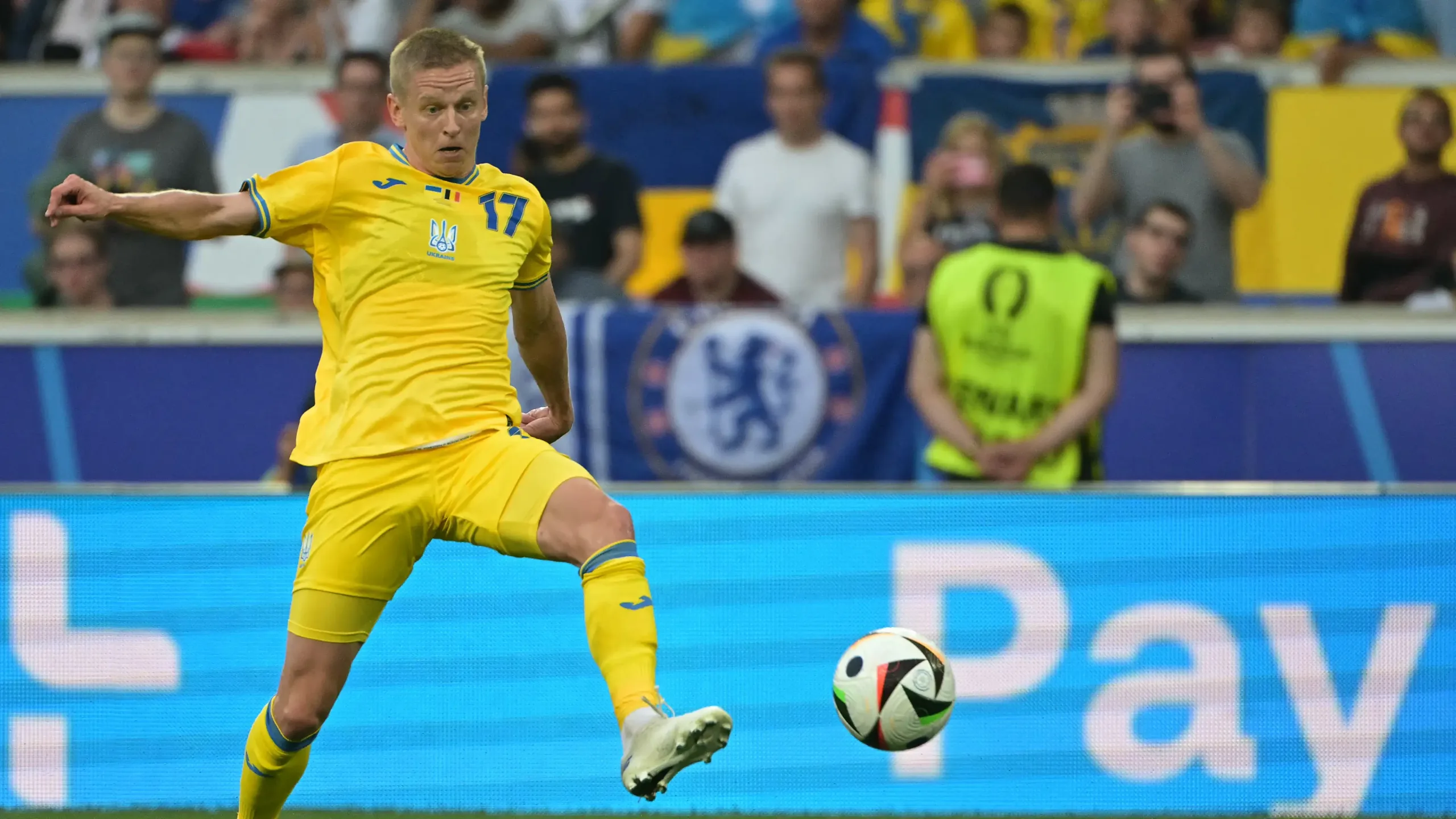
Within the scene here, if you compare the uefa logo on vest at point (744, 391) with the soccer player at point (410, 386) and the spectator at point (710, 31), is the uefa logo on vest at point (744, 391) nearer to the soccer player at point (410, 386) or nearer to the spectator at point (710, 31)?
the spectator at point (710, 31)

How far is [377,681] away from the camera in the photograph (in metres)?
7.02

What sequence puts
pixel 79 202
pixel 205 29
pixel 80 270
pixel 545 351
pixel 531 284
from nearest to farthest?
1. pixel 79 202
2. pixel 531 284
3. pixel 545 351
4. pixel 80 270
5. pixel 205 29

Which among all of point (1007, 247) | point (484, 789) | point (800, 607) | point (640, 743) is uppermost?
point (1007, 247)

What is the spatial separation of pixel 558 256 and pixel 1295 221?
4.12m

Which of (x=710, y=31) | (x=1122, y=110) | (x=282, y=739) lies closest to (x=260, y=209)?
(x=282, y=739)

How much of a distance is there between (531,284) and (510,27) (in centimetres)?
619

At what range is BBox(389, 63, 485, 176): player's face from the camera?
4934mm

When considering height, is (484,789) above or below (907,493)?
below

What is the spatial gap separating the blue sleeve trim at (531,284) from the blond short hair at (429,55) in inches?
22.7

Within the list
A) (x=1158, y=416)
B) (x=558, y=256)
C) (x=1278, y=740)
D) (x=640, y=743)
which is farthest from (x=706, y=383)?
(x=640, y=743)

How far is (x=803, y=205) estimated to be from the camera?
10.0 metres

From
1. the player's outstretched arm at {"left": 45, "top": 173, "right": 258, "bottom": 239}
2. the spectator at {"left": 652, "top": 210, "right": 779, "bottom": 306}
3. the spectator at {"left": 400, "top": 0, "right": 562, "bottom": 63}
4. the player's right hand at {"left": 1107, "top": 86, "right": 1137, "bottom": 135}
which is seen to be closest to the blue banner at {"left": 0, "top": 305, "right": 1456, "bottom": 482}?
the spectator at {"left": 652, "top": 210, "right": 779, "bottom": 306}

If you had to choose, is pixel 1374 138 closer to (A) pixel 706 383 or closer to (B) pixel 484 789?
(A) pixel 706 383

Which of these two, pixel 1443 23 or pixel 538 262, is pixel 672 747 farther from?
pixel 1443 23
